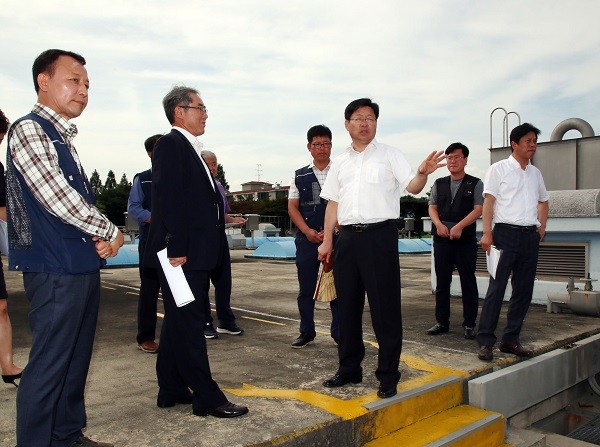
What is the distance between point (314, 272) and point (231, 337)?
3.82ft

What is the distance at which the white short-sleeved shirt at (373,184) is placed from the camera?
11.8ft

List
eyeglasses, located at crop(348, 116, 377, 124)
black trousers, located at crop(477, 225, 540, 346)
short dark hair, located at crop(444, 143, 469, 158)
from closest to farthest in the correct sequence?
eyeglasses, located at crop(348, 116, 377, 124) → black trousers, located at crop(477, 225, 540, 346) → short dark hair, located at crop(444, 143, 469, 158)

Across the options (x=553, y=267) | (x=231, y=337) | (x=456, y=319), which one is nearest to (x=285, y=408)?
(x=231, y=337)

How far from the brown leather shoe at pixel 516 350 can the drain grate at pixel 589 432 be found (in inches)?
33.5

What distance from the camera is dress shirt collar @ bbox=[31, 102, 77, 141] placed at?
253 cm

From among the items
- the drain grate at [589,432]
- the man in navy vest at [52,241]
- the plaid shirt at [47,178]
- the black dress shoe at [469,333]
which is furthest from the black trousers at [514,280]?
the plaid shirt at [47,178]

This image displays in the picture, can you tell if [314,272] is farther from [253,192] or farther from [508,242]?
[253,192]

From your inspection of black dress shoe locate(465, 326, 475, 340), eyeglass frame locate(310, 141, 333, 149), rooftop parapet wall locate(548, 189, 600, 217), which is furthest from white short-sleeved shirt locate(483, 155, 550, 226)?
rooftop parapet wall locate(548, 189, 600, 217)

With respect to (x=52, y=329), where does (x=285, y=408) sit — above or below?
below

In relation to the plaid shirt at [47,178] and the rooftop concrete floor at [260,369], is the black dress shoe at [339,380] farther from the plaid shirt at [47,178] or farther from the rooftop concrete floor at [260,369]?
the plaid shirt at [47,178]

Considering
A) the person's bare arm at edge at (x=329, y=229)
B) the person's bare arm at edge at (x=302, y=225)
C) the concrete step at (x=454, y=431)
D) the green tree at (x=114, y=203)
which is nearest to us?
the concrete step at (x=454, y=431)

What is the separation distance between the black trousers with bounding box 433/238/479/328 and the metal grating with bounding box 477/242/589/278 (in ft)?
8.42

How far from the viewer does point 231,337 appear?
17.6 ft

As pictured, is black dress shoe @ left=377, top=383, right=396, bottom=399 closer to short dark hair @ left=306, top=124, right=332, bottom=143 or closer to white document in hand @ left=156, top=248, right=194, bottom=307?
white document in hand @ left=156, top=248, right=194, bottom=307
